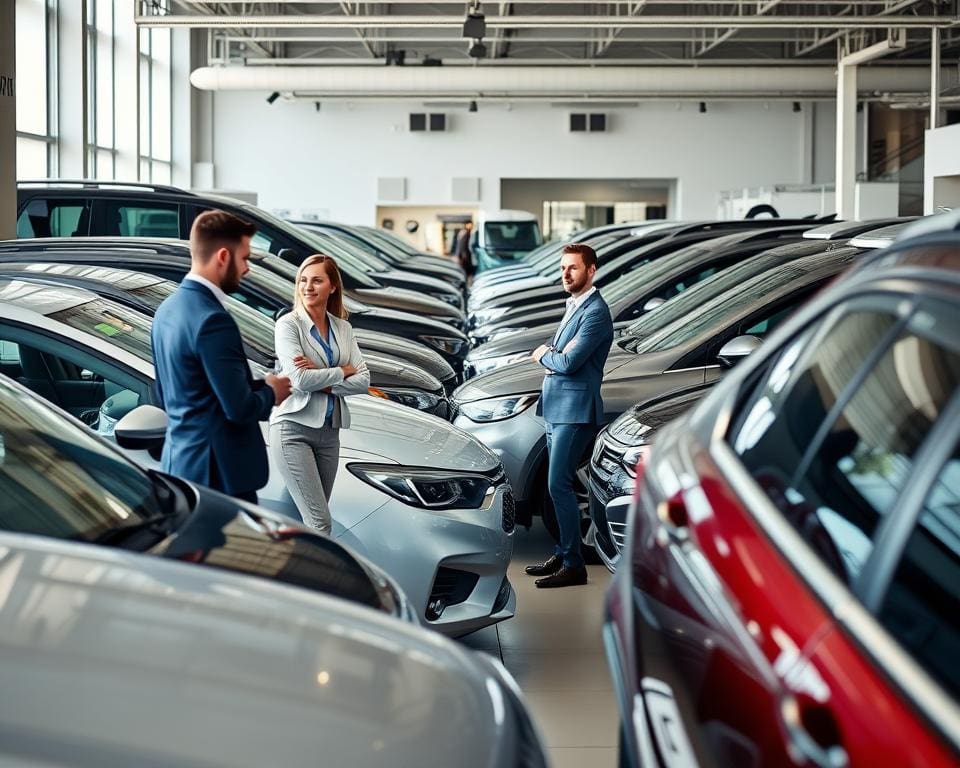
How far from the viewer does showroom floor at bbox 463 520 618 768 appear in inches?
165

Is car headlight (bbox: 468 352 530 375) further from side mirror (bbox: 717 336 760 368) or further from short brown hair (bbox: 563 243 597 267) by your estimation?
side mirror (bbox: 717 336 760 368)

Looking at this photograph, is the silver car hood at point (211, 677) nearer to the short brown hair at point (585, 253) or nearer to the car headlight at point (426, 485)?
the car headlight at point (426, 485)

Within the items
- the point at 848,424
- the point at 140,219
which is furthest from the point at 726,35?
the point at 848,424

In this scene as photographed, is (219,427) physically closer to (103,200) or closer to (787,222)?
(103,200)

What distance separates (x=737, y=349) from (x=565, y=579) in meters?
1.44

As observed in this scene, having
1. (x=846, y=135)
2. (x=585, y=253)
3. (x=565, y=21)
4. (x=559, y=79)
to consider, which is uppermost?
(x=559, y=79)

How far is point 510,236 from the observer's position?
30.1 m

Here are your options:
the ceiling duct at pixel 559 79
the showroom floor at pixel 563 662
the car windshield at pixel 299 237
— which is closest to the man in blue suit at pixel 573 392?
the showroom floor at pixel 563 662

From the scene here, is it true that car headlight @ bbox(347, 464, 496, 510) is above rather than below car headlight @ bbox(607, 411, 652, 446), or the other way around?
below

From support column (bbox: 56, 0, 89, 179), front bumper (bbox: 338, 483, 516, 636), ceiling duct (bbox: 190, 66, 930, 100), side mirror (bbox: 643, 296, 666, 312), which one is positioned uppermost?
ceiling duct (bbox: 190, 66, 930, 100)

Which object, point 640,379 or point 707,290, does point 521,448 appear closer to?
point 640,379

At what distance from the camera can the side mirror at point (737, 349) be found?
5335mm

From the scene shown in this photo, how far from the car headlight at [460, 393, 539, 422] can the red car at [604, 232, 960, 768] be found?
13.3 feet

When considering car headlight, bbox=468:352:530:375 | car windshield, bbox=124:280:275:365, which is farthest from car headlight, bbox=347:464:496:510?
car headlight, bbox=468:352:530:375
